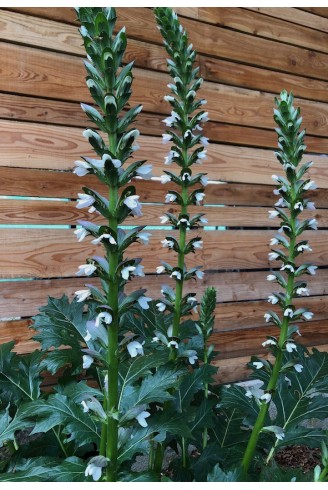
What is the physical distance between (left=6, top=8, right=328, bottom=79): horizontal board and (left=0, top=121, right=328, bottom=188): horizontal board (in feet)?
2.04

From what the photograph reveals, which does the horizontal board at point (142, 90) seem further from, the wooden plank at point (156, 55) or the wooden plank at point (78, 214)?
the wooden plank at point (78, 214)

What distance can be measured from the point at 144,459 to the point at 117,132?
1.90 m

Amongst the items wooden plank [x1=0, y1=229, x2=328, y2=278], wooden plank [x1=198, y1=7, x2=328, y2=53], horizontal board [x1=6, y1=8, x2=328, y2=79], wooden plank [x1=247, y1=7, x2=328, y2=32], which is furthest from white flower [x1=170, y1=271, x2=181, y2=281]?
wooden plank [x1=247, y1=7, x2=328, y2=32]

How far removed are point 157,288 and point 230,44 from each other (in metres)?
1.72

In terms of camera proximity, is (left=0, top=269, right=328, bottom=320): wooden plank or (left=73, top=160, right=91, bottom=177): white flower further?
(left=0, top=269, right=328, bottom=320): wooden plank

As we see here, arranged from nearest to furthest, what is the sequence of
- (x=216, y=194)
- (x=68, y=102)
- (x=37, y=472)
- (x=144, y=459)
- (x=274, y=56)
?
(x=37, y=472) → (x=144, y=459) → (x=68, y=102) → (x=216, y=194) → (x=274, y=56)

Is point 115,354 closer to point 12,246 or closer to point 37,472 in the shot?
point 37,472

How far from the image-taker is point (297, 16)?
10.8 ft

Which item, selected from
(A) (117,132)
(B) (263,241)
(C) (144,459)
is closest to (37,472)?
(A) (117,132)

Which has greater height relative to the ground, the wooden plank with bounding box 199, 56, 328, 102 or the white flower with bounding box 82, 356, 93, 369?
→ the wooden plank with bounding box 199, 56, 328, 102

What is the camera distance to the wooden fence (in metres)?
2.35

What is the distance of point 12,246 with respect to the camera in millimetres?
2328

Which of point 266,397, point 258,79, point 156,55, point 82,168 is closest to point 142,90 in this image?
point 156,55

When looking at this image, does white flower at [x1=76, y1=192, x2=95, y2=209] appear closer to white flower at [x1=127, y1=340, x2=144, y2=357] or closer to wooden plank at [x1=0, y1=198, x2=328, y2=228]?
white flower at [x1=127, y1=340, x2=144, y2=357]
